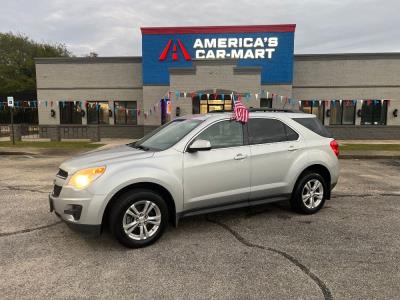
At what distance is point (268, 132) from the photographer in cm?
525

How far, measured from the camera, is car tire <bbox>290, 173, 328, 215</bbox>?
5402mm

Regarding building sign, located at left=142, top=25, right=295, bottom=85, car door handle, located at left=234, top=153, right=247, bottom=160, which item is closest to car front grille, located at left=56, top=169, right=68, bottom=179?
car door handle, located at left=234, top=153, right=247, bottom=160

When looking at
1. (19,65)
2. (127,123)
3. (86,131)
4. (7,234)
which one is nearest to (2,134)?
(86,131)

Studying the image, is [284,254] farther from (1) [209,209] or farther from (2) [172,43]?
(2) [172,43]

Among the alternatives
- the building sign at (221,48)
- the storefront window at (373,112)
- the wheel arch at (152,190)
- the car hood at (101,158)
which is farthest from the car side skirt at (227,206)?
the storefront window at (373,112)

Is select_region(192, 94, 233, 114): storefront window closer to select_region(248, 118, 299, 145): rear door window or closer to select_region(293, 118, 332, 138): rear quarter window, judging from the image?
select_region(293, 118, 332, 138): rear quarter window

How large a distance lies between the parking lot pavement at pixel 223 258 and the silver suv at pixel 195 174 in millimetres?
382

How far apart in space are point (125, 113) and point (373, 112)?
695 inches

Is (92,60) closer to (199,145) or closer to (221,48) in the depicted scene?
(221,48)

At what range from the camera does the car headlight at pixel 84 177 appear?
401 centimetres

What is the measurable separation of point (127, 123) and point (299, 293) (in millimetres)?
22162

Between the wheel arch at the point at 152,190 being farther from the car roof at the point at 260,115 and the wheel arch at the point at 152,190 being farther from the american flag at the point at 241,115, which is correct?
the american flag at the point at 241,115

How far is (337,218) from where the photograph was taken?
541 cm

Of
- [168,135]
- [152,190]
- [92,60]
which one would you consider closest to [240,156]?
[168,135]
